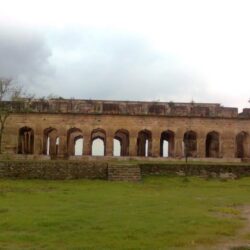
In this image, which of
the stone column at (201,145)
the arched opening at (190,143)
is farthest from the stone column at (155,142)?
the stone column at (201,145)

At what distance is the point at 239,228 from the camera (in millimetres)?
10758

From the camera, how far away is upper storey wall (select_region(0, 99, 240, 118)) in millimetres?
30609

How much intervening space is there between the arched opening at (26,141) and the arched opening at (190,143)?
28.9ft

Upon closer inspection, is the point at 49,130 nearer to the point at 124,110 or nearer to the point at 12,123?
the point at 12,123

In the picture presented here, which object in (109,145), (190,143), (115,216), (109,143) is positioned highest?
(190,143)

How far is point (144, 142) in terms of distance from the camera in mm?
34875

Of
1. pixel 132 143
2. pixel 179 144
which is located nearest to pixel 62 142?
pixel 132 143

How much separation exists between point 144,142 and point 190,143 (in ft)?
12.3

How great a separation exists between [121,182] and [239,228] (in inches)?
441

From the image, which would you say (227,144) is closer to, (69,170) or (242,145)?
(242,145)

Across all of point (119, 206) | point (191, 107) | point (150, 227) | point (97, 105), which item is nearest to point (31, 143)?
point (97, 105)

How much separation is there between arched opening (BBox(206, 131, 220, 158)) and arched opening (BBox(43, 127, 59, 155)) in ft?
30.1

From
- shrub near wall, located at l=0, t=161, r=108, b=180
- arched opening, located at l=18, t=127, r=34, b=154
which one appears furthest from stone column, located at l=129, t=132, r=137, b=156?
shrub near wall, located at l=0, t=161, r=108, b=180

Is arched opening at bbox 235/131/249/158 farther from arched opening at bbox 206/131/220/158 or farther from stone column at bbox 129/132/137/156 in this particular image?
stone column at bbox 129/132/137/156
